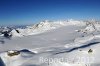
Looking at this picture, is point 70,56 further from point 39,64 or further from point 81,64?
point 39,64

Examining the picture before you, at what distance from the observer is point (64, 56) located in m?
25.4

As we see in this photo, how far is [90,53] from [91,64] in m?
4.28

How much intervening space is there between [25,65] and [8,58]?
481cm

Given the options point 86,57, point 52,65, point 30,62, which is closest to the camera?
point 52,65

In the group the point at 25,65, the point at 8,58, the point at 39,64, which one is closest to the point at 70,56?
the point at 39,64

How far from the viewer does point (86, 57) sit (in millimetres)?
25047

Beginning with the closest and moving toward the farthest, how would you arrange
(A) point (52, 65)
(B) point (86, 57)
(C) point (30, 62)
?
(A) point (52, 65), (C) point (30, 62), (B) point (86, 57)

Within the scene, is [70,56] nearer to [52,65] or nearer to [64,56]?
[64,56]

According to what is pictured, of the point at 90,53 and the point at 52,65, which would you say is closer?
the point at 52,65

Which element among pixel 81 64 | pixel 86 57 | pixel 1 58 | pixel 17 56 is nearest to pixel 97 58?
pixel 86 57

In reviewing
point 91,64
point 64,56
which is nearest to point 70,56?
point 64,56

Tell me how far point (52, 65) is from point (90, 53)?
26.7 feet

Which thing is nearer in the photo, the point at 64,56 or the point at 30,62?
the point at 30,62

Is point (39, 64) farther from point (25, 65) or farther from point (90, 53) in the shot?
point (90, 53)
